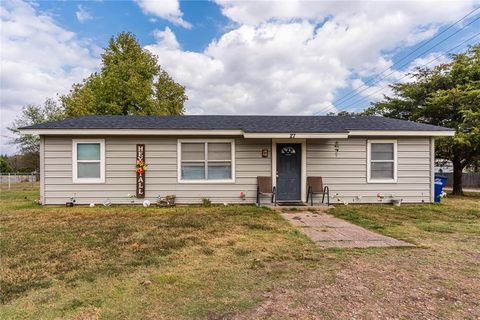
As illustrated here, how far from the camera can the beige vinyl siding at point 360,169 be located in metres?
9.27

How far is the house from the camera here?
28.7ft

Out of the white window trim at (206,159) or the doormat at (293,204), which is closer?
the doormat at (293,204)

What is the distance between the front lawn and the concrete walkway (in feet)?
0.99

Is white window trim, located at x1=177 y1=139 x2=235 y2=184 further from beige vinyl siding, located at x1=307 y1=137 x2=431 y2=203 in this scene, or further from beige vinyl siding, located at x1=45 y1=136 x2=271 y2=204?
beige vinyl siding, located at x1=307 y1=137 x2=431 y2=203

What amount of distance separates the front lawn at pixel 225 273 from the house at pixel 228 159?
289cm

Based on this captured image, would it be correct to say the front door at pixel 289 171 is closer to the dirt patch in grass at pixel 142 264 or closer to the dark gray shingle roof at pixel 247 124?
the dark gray shingle roof at pixel 247 124

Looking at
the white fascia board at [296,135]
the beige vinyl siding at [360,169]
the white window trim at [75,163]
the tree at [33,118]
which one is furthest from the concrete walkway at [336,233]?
the tree at [33,118]

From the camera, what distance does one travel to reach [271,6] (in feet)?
36.6

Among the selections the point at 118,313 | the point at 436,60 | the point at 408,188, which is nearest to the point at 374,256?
the point at 118,313

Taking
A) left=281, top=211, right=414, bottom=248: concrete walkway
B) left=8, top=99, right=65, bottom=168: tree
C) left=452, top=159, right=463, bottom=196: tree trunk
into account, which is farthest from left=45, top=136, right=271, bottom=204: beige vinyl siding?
left=8, top=99, right=65, bottom=168: tree

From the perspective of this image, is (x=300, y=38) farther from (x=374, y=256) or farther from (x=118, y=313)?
(x=118, y=313)

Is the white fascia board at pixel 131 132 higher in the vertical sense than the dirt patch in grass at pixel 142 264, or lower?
higher

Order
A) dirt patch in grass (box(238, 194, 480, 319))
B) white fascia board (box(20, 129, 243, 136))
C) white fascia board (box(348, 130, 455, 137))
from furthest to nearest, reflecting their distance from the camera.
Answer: white fascia board (box(348, 130, 455, 137)) < white fascia board (box(20, 129, 243, 136)) < dirt patch in grass (box(238, 194, 480, 319))

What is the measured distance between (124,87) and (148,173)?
16.7 metres
